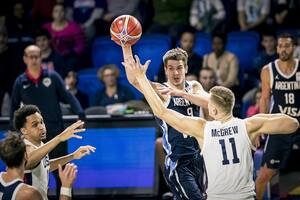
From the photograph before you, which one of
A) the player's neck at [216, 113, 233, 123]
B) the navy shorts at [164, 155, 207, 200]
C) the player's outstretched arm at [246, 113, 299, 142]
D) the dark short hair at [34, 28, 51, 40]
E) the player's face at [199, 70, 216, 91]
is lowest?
the navy shorts at [164, 155, 207, 200]

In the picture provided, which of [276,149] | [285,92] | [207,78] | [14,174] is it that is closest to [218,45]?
[207,78]

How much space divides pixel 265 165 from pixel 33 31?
5369 mm

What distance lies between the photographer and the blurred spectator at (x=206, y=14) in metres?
13.3

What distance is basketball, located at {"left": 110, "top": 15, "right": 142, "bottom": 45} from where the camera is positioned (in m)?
7.54

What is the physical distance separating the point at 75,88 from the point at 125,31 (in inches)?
191

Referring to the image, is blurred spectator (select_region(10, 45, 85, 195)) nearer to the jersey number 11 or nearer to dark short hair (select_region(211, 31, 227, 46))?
dark short hair (select_region(211, 31, 227, 46))

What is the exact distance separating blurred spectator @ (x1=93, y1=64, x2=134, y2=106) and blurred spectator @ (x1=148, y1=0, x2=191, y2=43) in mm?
1894

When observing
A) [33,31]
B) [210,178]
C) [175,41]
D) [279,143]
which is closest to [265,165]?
[279,143]

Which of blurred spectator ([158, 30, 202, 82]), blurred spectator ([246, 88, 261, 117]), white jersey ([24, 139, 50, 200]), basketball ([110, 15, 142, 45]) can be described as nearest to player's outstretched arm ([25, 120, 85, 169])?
white jersey ([24, 139, 50, 200])

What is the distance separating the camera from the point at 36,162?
6.85m

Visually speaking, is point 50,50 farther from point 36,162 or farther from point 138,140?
point 36,162

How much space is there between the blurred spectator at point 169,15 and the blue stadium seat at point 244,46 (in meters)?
0.93

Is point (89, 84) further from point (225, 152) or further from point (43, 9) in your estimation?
point (225, 152)

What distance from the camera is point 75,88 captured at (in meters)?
12.3
